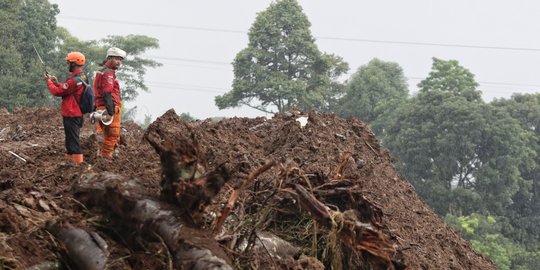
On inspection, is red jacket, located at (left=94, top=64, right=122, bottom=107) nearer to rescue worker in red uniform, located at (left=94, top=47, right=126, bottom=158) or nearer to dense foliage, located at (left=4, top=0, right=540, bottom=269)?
rescue worker in red uniform, located at (left=94, top=47, right=126, bottom=158)

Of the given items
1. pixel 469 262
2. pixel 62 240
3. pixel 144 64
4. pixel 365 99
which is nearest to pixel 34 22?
pixel 144 64

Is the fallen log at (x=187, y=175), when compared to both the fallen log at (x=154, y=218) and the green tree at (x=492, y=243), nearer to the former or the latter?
the fallen log at (x=154, y=218)

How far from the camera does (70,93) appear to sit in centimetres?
791

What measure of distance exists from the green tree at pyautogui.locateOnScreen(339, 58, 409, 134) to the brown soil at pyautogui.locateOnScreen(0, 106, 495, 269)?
137ft

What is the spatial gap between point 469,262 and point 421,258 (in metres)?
2.26

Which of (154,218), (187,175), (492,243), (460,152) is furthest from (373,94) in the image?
(154,218)

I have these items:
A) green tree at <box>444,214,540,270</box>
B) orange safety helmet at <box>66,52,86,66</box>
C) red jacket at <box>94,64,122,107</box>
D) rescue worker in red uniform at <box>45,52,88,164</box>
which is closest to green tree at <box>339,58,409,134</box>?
green tree at <box>444,214,540,270</box>

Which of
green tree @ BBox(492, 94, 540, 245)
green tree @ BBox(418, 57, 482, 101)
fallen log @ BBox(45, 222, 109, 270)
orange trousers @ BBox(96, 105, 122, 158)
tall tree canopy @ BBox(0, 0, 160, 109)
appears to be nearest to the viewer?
fallen log @ BBox(45, 222, 109, 270)

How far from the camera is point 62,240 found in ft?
14.9

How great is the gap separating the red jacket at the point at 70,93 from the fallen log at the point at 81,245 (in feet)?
11.4

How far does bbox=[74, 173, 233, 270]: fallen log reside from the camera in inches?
169

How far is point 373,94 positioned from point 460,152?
1239 cm

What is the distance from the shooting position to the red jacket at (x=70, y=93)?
7844mm

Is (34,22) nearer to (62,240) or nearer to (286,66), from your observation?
(286,66)
